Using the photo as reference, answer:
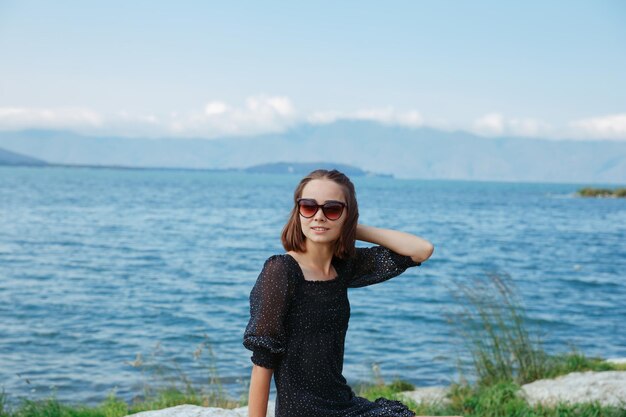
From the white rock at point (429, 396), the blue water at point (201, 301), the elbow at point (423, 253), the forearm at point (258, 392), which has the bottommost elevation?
the blue water at point (201, 301)

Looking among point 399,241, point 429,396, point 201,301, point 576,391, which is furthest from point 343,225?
point 201,301

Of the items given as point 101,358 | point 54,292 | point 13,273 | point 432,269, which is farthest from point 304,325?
point 432,269

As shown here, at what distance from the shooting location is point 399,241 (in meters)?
3.28

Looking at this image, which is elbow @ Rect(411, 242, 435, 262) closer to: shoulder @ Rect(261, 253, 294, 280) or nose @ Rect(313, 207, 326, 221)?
nose @ Rect(313, 207, 326, 221)

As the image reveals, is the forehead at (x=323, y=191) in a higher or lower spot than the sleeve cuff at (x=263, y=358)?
higher

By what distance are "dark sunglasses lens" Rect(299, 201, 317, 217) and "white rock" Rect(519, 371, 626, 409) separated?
3664 mm

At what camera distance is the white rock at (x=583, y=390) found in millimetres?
5961

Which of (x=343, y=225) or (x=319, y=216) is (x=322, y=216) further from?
(x=343, y=225)

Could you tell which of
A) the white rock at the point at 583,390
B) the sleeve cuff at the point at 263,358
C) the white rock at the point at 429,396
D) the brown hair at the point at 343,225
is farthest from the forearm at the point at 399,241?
the white rock at the point at 429,396

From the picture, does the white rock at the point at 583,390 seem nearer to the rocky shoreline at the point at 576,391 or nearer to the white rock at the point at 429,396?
the rocky shoreline at the point at 576,391

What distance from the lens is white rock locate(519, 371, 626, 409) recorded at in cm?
596

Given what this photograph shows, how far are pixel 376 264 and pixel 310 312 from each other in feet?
1.67

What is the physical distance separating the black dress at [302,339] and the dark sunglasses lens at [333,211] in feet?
0.78

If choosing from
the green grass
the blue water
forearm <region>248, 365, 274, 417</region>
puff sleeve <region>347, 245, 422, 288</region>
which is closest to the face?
puff sleeve <region>347, 245, 422, 288</region>
